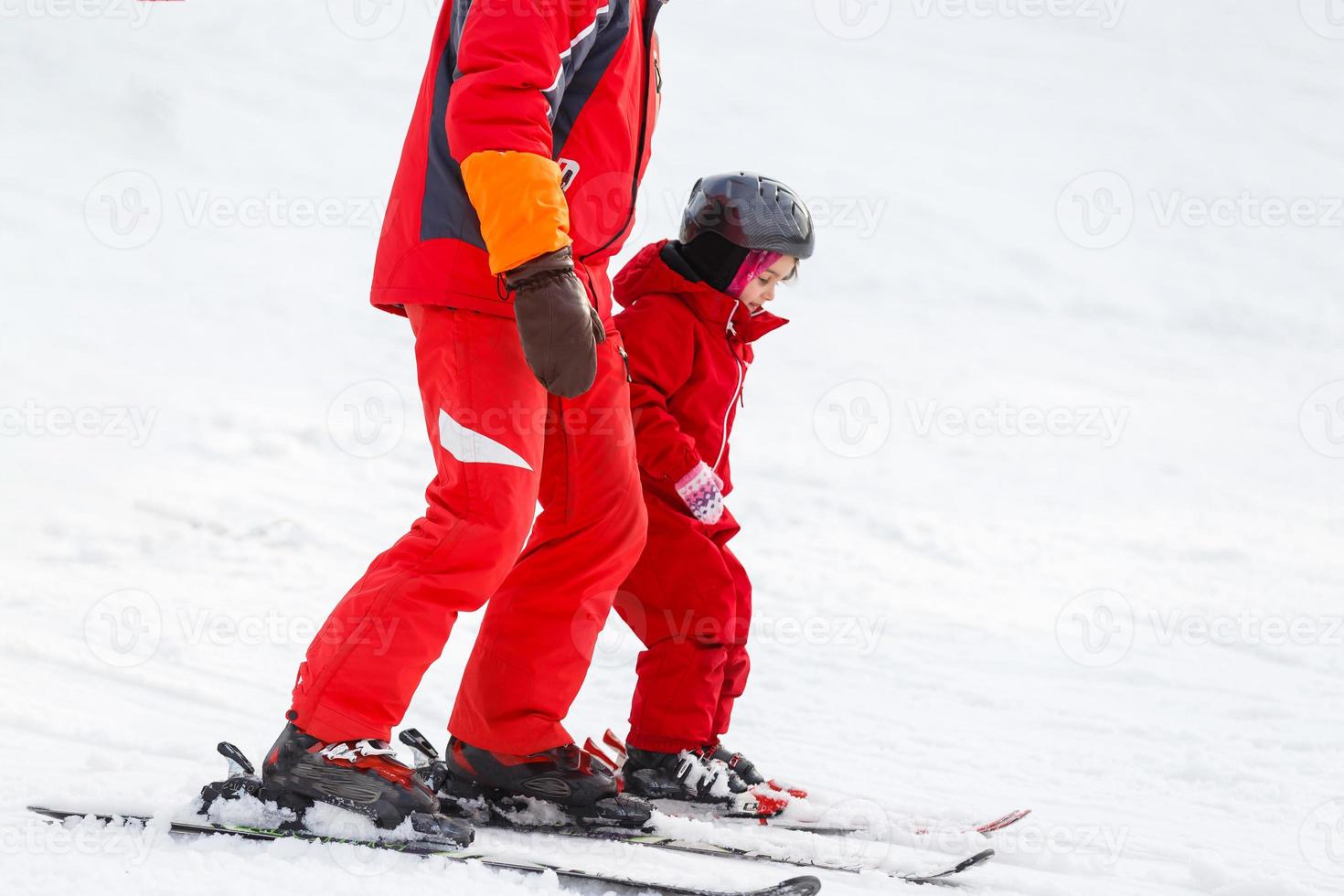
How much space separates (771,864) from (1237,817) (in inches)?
68.3

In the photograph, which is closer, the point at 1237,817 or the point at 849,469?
the point at 1237,817

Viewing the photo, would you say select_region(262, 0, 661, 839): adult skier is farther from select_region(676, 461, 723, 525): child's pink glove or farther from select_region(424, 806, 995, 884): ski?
select_region(676, 461, 723, 525): child's pink glove

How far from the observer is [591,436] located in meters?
2.56

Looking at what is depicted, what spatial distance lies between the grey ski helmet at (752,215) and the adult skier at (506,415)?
0.58 m

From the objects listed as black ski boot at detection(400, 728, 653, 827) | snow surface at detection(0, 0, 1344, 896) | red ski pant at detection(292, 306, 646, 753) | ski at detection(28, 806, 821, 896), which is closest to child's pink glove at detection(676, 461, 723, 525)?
red ski pant at detection(292, 306, 646, 753)

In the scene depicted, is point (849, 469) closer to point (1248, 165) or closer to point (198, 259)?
point (198, 259)

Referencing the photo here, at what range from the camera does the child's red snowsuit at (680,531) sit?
3.09 m

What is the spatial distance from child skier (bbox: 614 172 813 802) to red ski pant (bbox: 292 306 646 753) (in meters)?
0.46

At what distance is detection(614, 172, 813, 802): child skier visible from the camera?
121 inches

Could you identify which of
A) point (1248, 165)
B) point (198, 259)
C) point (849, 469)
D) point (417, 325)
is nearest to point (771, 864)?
point (417, 325)

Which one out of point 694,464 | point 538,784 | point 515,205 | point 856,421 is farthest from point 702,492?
point 856,421

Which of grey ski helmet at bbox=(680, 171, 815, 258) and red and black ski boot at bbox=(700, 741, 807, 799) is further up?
grey ski helmet at bbox=(680, 171, 815, 258)

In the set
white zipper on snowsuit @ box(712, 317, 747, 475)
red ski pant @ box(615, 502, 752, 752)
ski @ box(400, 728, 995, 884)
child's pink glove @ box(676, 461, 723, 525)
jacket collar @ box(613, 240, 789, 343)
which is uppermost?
jacket collar @ box(613, 240, 789, 343)

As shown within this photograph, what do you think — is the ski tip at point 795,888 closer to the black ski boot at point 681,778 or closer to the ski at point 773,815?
the ski at point 773,815
